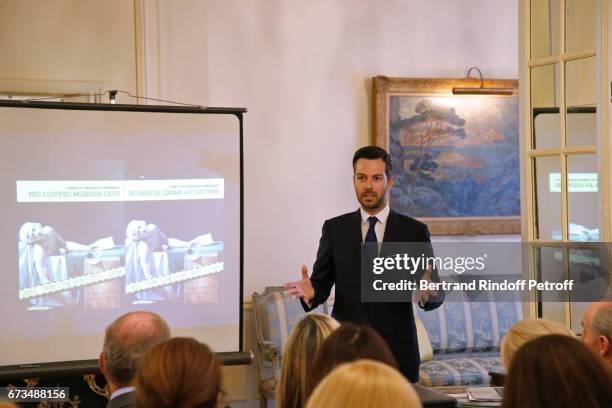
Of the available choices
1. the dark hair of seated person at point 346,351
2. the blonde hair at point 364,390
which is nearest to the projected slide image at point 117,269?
the dark hair of seated person at point 346,351

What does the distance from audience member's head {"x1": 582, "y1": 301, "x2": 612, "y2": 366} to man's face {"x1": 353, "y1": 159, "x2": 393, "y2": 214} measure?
1.28m

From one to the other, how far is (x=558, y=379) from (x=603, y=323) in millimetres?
1178

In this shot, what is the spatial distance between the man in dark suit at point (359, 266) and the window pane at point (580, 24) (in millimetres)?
Answer: 1286

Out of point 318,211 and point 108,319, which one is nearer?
point 108,319

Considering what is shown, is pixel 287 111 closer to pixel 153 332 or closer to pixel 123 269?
pixel 123 269

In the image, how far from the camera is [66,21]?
5.78 m

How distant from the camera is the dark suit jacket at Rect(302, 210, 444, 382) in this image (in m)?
3.79

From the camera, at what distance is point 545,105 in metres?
4.64

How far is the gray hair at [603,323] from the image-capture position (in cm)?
281

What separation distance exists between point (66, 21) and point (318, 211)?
7.41 feet

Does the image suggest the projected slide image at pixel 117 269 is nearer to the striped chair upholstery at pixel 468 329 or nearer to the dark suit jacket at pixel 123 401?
the striped chair upholstery at pixel 468 329

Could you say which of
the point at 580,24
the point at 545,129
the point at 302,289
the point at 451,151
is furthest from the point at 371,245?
the point at 451,151

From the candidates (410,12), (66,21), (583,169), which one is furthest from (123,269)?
(410,12)

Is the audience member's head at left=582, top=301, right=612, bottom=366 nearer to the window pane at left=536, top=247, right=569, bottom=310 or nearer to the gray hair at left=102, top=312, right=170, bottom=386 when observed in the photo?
the gray hair at left=102, top=312, right=170, bottom=386
